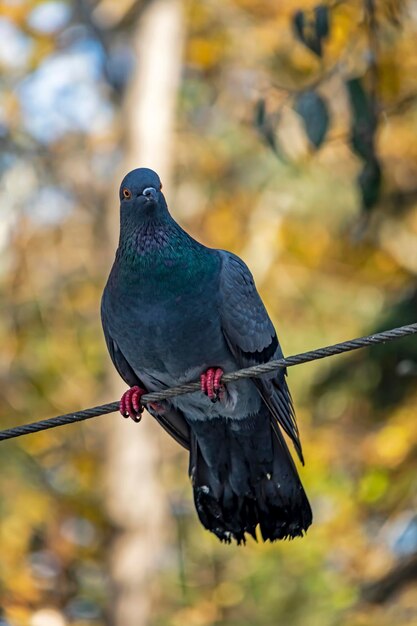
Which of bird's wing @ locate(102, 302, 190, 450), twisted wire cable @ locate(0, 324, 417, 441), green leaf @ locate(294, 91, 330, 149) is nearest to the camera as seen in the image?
twisted wire cable @ locate(0, 324, 417, 441)

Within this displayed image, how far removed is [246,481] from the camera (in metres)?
5.01

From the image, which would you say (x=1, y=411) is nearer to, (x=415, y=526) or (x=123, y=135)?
(x=123, y=135)

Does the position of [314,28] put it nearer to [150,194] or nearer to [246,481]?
[150,194]

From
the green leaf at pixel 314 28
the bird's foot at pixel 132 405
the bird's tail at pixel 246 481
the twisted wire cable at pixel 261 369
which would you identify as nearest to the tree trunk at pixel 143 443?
the green leaf at pixel 314 28

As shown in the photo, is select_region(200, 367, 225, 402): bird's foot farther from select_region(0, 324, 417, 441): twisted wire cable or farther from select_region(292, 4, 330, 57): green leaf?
select_region(292, 4, 330, 57): green leaf

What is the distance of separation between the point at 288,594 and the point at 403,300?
215 inches

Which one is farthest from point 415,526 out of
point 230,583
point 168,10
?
point 168,10


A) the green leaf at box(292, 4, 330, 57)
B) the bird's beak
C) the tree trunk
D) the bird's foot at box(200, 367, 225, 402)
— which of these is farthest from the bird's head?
the tree trunk

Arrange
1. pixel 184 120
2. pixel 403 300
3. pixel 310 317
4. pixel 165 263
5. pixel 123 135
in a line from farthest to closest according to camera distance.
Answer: pixel 184 120 < pixel 310 317 < pixel 123 135 < pixel 403 300 < pixel 165 263

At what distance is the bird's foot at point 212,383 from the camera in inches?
182

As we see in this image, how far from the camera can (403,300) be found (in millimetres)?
6883

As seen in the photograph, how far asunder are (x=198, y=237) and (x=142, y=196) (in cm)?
955

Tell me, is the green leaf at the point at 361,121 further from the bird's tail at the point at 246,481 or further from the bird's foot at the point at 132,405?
the bird's foot at the point at 132,405

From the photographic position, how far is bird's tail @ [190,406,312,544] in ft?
15.9
